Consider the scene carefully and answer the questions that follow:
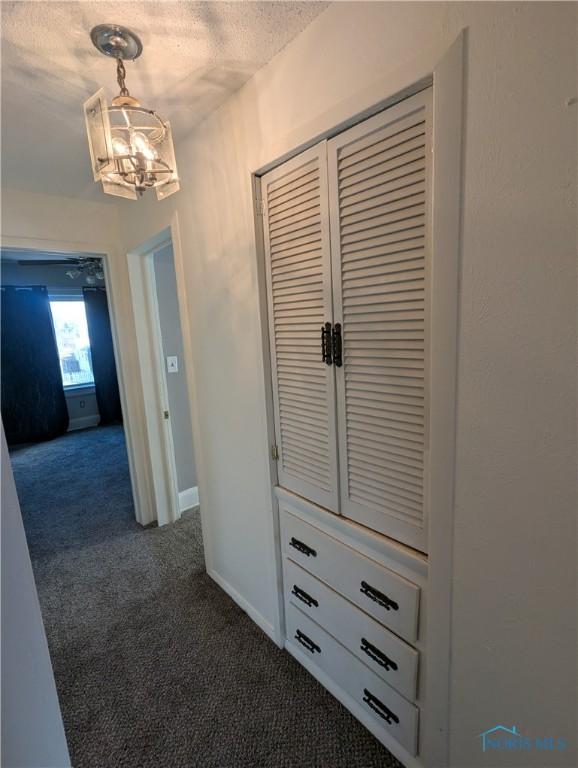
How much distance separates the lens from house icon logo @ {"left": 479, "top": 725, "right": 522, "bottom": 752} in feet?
3.01

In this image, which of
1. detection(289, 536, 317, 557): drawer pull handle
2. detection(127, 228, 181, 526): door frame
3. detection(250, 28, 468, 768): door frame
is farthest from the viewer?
detection(127, 228, 181, 526): door frame

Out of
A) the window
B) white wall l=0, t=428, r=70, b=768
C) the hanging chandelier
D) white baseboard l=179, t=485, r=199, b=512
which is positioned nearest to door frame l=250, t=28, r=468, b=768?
the hanging chandelier

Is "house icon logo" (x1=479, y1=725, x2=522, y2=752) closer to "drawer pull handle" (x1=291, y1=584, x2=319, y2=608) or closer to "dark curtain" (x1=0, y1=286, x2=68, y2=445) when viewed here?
"drawer pull handle" (x1=291, y1=584, x2=319, y2=608)

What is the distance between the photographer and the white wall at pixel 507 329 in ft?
2.34

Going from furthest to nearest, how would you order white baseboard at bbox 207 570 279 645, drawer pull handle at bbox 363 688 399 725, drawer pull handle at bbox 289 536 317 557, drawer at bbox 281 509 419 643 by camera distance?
white baseboard at bbox 207 570 279 645 < drawer pull handle at bbox 289 536 317 557 < drawer pull handle at bbox 363 688 399 725 < drawer at bbox 281 509 419 643

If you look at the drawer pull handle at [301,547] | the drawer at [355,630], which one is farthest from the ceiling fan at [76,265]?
the drawer at [355,630]

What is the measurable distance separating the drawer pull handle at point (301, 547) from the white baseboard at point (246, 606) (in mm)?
552

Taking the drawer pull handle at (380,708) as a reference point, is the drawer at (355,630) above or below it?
above

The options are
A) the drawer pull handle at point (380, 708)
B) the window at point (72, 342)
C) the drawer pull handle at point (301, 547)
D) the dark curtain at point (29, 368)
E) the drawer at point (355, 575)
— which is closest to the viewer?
the drawer at point (355, 575)

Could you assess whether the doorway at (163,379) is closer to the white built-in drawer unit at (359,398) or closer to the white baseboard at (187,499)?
the white baseboard at (187,499)

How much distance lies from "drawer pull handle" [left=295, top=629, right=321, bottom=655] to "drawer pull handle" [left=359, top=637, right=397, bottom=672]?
301 mm

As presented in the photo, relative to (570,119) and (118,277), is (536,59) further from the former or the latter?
(118,277)

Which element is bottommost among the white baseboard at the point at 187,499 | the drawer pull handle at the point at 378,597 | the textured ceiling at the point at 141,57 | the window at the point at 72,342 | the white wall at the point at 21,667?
the white baseboard at the point at 187,499

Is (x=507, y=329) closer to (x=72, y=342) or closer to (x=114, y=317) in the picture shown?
(x=114, y=317)
